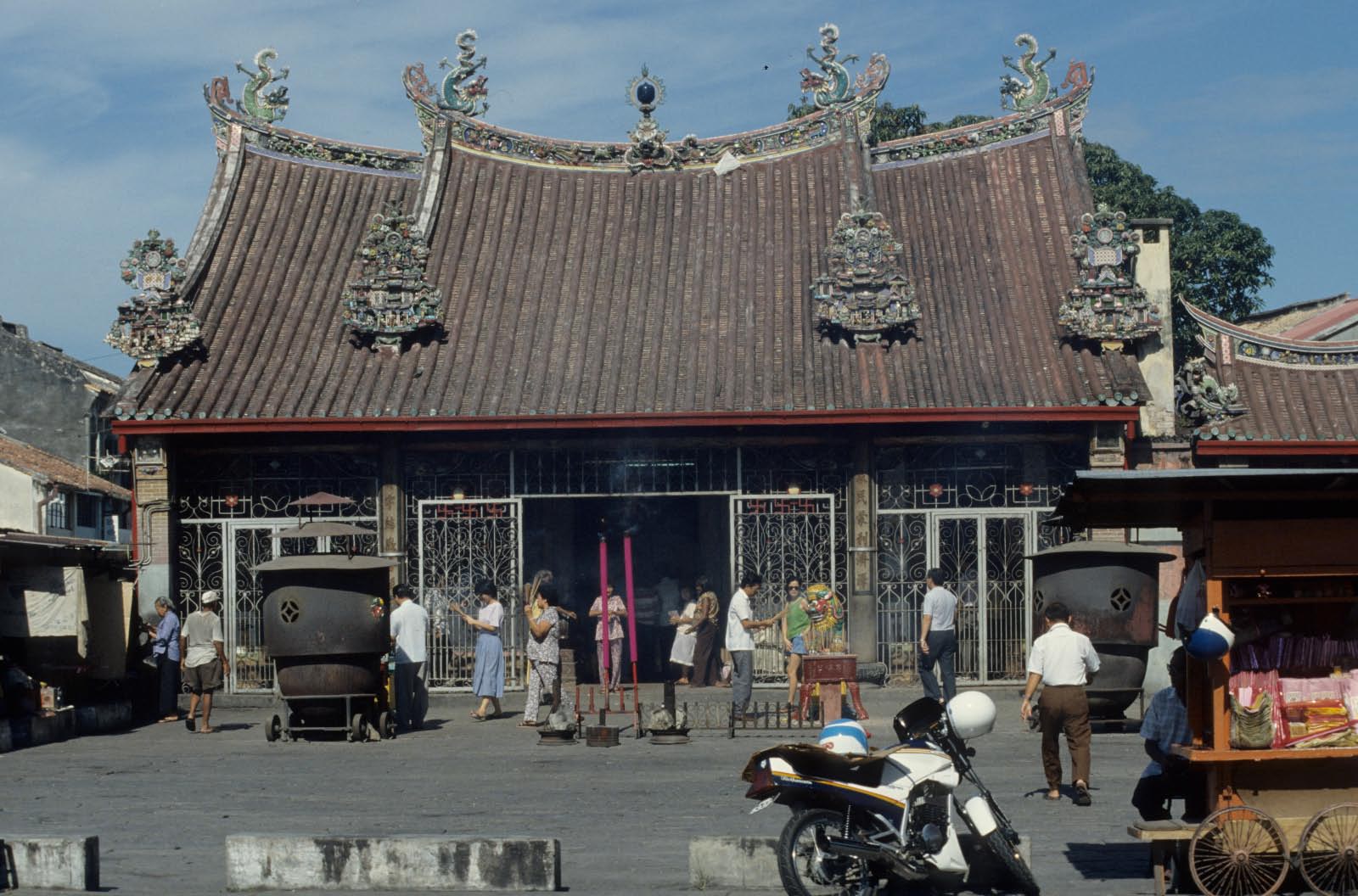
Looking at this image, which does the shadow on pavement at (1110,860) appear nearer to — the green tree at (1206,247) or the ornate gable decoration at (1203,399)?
the ornate gable decoration at (1203,399)

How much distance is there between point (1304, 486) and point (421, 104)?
20282 mm

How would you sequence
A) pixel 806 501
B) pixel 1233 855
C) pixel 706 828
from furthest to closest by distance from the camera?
1. pixel 806 501
2. pixel 706 828
3. pixel 1233 855

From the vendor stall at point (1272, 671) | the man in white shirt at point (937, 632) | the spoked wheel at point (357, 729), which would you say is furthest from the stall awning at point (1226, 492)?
the spoked wheel at point (357, 729)

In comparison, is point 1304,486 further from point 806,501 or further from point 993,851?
point 806,501

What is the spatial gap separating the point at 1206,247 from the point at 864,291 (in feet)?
86.0

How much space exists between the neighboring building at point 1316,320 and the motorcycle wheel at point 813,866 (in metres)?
27.3

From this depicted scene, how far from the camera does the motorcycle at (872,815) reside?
10484mm

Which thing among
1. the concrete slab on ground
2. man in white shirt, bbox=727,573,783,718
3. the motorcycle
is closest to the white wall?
man in white shirt, bbox=727,573,783,718

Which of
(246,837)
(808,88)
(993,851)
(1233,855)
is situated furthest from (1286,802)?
(808,88)

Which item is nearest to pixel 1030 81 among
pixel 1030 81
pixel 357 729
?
pixel 1030 81

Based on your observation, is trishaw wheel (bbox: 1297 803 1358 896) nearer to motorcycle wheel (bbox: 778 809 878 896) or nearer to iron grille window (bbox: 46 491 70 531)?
motorcycle wheel (bbox: 778 809 878 896)

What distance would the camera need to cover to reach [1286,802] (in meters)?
10.9

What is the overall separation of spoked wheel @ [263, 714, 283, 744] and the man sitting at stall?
36.4ft

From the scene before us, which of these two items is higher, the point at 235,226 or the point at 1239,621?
the point at 235,226
